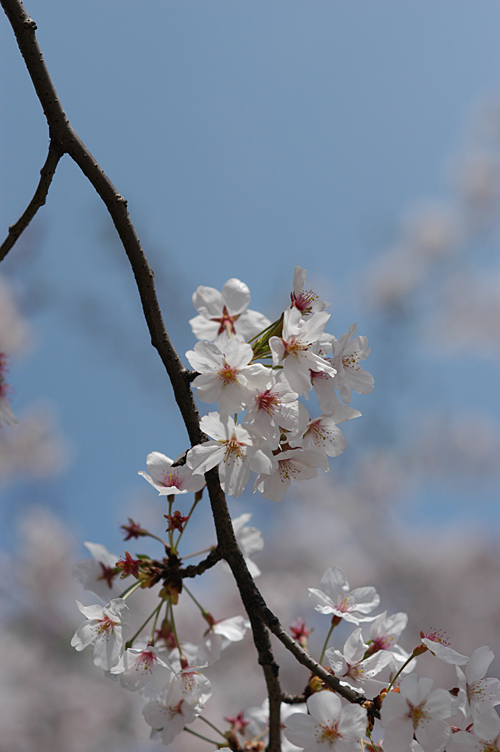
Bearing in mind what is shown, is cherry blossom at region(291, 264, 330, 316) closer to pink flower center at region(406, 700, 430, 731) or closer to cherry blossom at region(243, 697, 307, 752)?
pink flower center at region(406, 700, 430, 731)

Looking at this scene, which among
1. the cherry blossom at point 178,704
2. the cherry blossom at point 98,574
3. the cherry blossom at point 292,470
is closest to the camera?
the cherry blossom at point 292,470

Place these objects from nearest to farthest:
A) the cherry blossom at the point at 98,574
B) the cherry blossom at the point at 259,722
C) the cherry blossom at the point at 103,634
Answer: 1. the cherry blossom at the point at 103,634
2. the cherry blossom at the point at 98,574
3. the cherry blossom at the point at 259,722

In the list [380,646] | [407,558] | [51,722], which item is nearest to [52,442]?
[51,722]

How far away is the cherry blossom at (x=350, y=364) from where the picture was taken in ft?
3.26

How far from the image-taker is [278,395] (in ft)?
2.94

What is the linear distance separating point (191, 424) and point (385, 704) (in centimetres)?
61

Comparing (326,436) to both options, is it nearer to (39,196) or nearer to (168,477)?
(168,477)

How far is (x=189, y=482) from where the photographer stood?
1014 millimetres

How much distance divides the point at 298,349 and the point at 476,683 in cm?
73

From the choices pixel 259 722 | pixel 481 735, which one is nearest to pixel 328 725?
pixel 481 735

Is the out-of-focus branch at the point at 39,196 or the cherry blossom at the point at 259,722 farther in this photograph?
the cherry blossom at the point at 259,722

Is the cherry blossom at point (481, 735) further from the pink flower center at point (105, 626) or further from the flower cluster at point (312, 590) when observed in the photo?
the pink flower center at point (105, 626)

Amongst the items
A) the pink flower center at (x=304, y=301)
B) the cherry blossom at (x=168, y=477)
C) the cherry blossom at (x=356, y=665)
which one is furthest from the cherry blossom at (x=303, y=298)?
the cherry blossom at (x=356, y=665)

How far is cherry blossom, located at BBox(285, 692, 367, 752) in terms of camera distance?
2.89 ft
